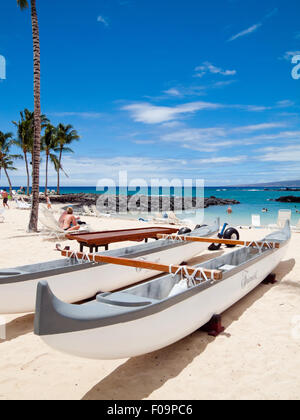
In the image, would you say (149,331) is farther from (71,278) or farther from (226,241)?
(226,241)

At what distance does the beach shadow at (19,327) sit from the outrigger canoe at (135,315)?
1.65 meters

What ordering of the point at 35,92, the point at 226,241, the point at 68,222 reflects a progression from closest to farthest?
the point at 226,241, the point at 68,222, the point at 35,92

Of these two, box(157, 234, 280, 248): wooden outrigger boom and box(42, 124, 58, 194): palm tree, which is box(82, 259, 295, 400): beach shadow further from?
box(42, 124, 58, 194): palm tree

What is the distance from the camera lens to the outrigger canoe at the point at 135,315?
8.23 ft

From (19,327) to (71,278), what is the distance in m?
0.98

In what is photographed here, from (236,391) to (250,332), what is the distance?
1.39 metres

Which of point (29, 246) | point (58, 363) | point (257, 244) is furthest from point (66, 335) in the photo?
point (29, 246)

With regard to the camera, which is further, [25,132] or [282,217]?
[25,132]

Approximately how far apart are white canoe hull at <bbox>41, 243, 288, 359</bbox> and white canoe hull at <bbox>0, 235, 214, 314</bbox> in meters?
1.77

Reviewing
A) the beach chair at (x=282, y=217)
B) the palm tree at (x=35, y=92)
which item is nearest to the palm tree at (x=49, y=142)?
the palm tree at (x=35, y=92)

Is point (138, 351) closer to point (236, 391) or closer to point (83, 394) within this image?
point (83, 394)

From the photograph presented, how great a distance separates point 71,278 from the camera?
4609 mm

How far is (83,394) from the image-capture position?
2.88 metres

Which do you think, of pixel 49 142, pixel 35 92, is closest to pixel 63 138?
pixel 49 142
